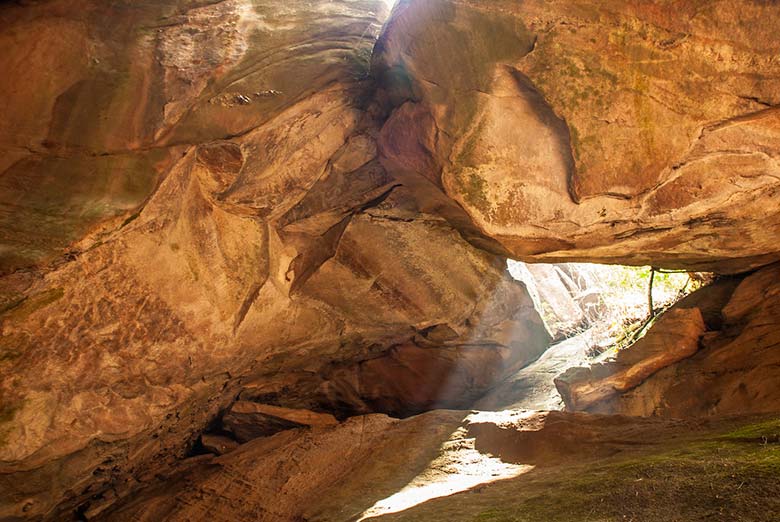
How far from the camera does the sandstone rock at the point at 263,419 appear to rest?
8469 millimetres

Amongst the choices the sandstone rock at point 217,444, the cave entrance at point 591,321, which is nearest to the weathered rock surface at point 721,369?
the cave entrance at point 591,321

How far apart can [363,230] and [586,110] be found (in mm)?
3388

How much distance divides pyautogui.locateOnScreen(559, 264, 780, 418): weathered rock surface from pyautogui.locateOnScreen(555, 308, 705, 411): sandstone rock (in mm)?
15

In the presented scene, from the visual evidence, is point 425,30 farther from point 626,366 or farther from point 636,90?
point 626,366

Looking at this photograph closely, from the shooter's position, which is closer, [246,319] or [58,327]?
[58,327]

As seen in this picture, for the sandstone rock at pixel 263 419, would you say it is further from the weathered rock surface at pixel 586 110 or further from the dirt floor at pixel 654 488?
the weathered rock surface at pixel 586 110

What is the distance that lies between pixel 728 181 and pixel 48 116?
6376 millimetres

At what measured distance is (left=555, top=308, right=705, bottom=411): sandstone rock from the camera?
25.8 feet

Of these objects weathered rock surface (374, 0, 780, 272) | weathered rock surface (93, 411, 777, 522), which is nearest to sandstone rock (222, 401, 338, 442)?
weathered rock surface (93, 411, 777, 522)

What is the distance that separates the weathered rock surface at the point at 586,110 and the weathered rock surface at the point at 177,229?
1108mm

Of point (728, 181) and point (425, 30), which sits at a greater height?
point (425, 30)

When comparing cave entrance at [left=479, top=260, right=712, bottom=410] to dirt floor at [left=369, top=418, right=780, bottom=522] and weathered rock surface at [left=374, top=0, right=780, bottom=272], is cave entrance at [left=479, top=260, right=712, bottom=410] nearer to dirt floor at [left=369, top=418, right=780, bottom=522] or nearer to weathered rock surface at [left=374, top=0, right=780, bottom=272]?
weathered rock surface at [left=374, top=0, right=780, bottom=272]

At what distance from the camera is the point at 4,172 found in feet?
17.4

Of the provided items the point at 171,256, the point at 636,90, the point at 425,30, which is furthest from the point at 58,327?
the point at 636,90
